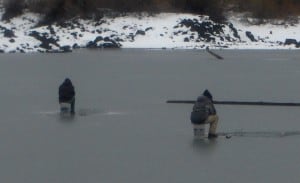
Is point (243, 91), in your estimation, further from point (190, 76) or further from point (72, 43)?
point (72, 43)

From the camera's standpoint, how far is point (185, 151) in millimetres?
19000

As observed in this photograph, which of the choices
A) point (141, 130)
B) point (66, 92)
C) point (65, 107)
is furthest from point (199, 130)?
point (65, 107)

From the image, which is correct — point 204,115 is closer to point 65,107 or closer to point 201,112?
point 201,112

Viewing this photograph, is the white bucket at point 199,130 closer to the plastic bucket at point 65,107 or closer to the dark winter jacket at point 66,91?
the dark winter jacket at point 66,91

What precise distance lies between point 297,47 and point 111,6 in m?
17.2

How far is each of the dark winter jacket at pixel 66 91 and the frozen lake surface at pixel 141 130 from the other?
597 mm

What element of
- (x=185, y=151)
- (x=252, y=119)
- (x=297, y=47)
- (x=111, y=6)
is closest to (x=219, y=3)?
(x=111, y=6)

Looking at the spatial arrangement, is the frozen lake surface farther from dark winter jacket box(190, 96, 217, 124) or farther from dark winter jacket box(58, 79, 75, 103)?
dark winter jacket box(58, 79, 75, 103)

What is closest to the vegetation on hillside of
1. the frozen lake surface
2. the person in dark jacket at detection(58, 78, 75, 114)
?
the frozen lake surface

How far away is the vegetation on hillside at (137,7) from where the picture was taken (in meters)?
79.8

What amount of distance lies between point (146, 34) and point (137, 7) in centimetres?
885

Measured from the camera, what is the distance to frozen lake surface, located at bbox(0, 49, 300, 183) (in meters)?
16.8

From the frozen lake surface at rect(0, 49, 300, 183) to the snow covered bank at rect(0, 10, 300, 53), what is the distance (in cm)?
2918

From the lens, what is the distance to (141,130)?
21.8 metres
